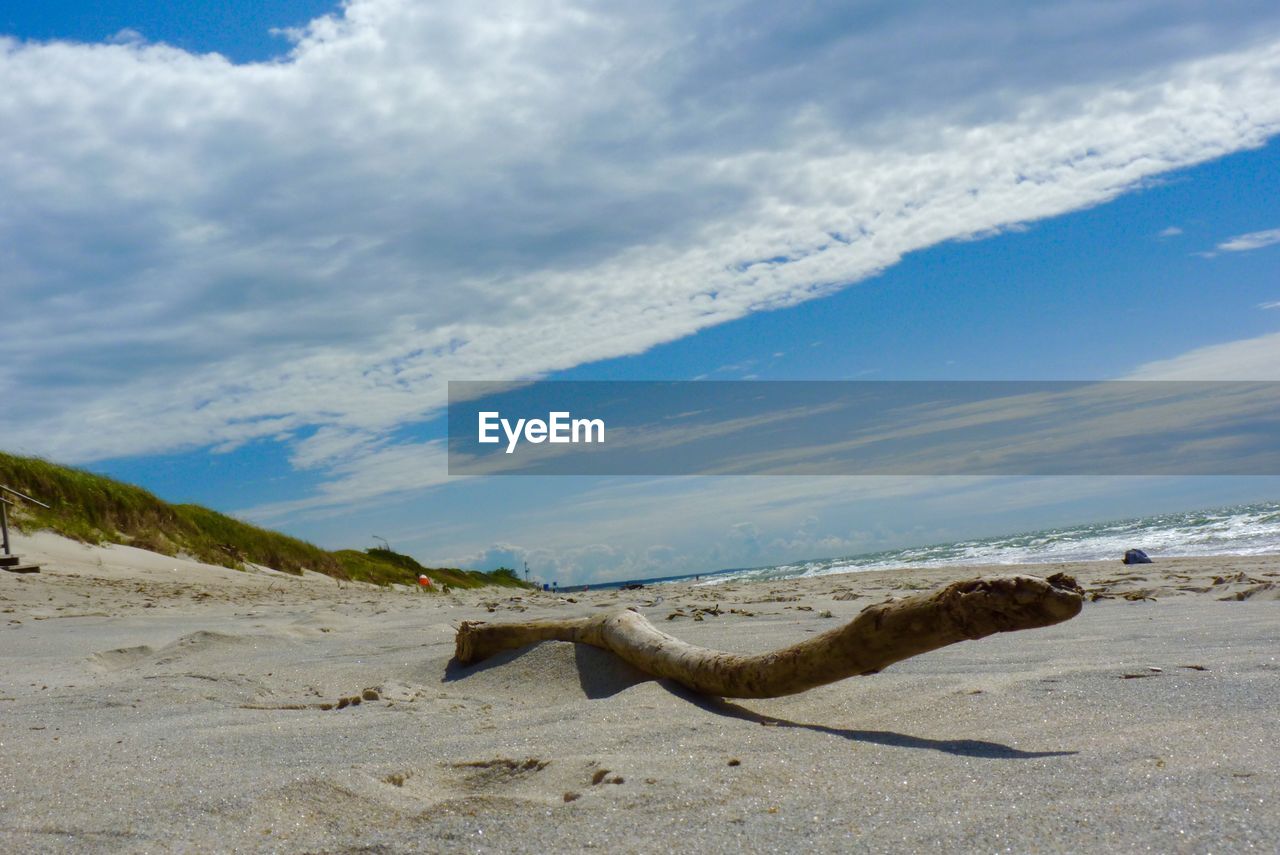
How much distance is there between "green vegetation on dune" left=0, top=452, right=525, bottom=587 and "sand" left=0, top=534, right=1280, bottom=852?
34.5ft

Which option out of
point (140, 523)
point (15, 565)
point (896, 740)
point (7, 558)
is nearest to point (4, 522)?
point (7, 558)

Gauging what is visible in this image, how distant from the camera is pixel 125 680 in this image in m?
4.93

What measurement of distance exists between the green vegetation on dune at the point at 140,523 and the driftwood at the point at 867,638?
44.6 feet

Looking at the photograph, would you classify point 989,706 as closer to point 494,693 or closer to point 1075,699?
point 1075,699

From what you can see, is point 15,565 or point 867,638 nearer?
point 867,638

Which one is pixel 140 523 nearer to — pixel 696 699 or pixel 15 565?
pixel 15 565

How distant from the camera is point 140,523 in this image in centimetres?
1697

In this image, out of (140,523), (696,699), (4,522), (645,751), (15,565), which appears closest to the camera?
(645,751)

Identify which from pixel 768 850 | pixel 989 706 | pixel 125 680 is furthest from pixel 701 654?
pixel 125 680

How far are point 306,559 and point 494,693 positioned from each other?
58.5ft

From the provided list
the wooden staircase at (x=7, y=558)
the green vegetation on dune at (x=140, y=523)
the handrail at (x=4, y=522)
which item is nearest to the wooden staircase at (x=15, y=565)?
the wooden staircase at (x=7, y=558)

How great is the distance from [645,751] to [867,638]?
1024 millimetres

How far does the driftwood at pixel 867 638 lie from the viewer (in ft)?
10.2

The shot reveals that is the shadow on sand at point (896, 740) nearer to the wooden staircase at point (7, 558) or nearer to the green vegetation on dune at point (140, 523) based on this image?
the wooden staircase at point (7, 558)
